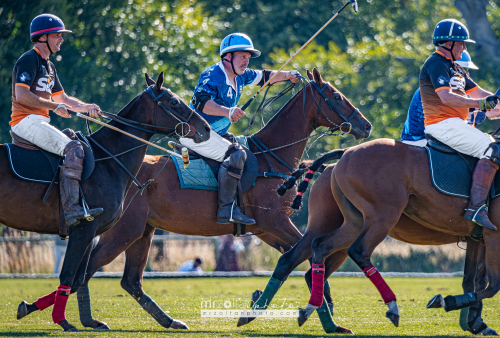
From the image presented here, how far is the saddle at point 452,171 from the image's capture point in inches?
270

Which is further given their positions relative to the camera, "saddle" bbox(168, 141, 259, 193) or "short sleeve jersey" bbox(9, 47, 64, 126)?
"saddle" bbox(168, 141, 259, 193)

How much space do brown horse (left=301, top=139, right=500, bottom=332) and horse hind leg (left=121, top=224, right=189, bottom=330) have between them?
1.90 meters

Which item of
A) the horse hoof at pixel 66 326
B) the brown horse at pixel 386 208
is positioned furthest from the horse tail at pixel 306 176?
the horse hoof at pixel 66 326

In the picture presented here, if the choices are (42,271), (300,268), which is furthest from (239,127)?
(42,271)

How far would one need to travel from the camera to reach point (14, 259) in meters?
17.5

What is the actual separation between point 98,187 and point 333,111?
3.14 meters

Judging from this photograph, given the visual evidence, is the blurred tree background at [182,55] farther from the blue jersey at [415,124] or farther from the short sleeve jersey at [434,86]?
Answer: the short sleeve jersey at [434,86]

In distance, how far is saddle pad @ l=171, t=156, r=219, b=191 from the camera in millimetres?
8211

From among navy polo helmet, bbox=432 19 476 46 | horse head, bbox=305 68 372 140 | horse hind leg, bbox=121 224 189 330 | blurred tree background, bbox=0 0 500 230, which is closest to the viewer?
navy polo helmet, bbox=432 19 476 46

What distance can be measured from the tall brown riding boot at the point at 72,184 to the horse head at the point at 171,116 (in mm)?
918

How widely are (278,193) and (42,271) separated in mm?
11476

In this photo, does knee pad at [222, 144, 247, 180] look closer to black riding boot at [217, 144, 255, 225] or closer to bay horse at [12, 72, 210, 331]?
black riding boot at [217, 144, 255, 225]

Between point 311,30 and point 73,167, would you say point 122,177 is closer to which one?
point 73,167

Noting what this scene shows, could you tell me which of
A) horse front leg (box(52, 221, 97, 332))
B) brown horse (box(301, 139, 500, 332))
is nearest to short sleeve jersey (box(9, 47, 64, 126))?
horse front leg (box(52, 221, 97, 332))
